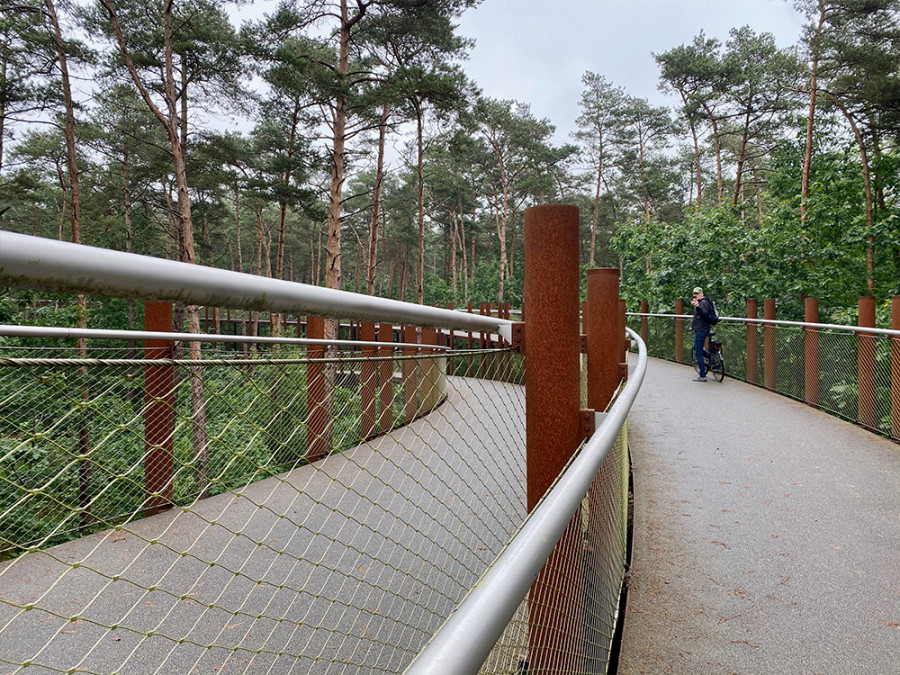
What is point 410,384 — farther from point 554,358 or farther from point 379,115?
point 379,115

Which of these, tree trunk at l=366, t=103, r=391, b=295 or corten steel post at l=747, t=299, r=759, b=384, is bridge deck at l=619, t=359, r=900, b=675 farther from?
tree trunk at l=366, t=103, r=391, b=295

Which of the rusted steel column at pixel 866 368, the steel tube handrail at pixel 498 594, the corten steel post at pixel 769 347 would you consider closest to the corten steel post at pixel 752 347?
the corten steel post at pixel 769 347

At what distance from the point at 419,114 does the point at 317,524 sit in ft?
56.9

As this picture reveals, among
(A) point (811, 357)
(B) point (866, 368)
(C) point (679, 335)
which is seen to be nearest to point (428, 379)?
(B) point (866, 368)

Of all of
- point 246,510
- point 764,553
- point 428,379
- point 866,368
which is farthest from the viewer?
point 866,368

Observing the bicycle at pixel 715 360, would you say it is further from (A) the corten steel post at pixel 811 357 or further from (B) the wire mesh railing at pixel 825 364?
(A) the corten steel post at pixel 811 357

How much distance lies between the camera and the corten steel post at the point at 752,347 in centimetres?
982

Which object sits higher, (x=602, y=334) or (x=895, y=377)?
(x=602, y=334)

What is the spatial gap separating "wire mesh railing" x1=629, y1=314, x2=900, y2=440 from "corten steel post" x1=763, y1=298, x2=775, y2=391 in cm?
1

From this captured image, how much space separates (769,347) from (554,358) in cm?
865

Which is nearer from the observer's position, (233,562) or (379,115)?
(233,562)

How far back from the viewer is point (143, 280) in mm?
813

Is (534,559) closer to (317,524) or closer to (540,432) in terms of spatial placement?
(540,432)

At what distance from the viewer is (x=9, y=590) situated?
2828 millimetres
